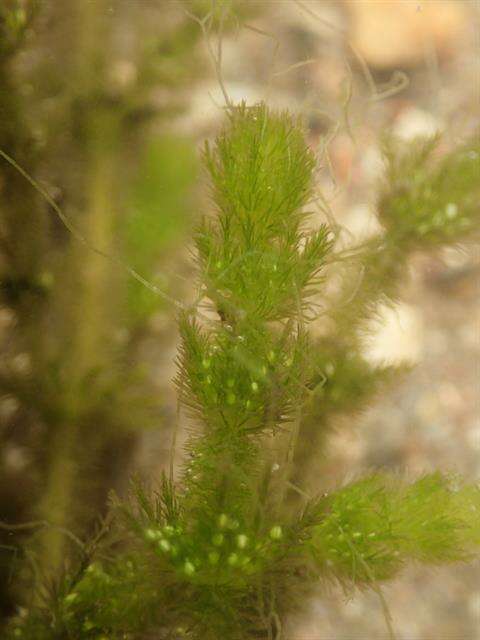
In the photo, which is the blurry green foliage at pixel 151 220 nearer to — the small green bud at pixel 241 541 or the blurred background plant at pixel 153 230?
the blurred background plant at pixel 153 230

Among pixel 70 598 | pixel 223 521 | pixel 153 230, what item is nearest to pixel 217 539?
pixel 223 521

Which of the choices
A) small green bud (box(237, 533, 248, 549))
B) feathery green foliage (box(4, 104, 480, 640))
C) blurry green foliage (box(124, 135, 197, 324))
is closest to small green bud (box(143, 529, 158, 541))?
feathery green foliage (box(4, 104, 480, 640))

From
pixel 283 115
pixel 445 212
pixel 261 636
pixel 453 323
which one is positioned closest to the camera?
pixel 283 115

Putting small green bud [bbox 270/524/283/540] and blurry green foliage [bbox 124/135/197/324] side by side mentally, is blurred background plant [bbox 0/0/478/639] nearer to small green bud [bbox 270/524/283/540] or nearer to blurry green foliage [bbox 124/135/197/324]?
blurry green foliage [bbox 124/135/197/324]

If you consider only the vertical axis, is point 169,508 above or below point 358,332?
below

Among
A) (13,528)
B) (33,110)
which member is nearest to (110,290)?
(33,110)

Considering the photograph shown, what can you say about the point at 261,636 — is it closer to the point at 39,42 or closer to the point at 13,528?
the point at 13,528

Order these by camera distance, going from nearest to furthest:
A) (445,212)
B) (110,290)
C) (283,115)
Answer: (283,115) < (445,212) < (110,290)
